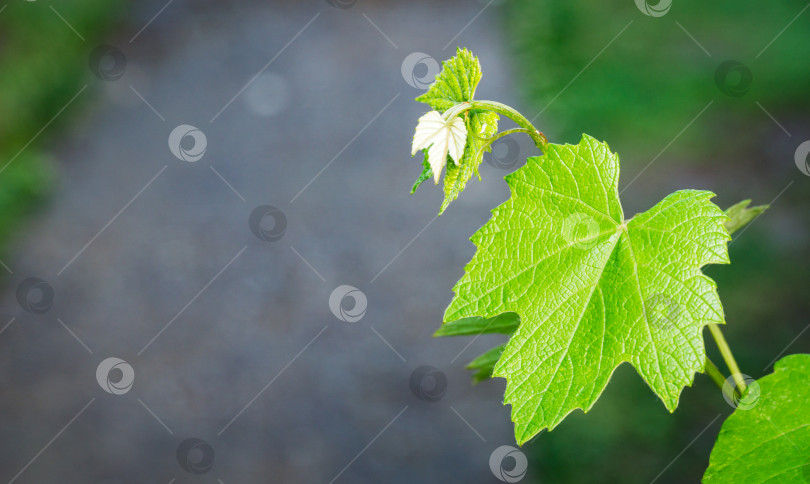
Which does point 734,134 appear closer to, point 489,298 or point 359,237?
point 359,237

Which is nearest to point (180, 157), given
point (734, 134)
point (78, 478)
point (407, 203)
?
point (407, 203)

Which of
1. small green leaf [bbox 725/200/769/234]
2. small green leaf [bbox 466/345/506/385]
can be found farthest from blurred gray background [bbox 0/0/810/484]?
small green leaf [bbox 725/200/769/234]

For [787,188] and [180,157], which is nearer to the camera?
[787,188]

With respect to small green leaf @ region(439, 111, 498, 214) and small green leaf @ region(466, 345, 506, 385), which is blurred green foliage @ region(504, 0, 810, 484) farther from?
small green leaf @ region(439, 111, 498, 214)

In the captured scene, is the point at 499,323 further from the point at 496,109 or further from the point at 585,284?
the point at 496,109

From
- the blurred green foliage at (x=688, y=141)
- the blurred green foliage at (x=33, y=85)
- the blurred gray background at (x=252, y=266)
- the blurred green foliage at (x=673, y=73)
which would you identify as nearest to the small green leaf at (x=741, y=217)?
the blurred green foliage at (x=688, y=141)

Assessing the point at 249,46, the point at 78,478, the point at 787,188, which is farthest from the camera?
the point at 249,46
